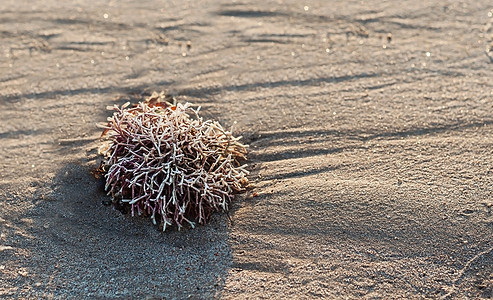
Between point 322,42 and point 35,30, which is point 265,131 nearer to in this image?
point 322,42

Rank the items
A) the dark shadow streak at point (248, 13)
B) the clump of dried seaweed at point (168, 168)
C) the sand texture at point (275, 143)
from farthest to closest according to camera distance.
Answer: the dark shadow streak at point (248, 13) → the clump of dried seaweed at point (168, 168) → the sand texture at point (275, 143)

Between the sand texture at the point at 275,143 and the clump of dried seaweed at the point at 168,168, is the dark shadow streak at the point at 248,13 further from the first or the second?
the clump of dried seaweed at the point at 168,168

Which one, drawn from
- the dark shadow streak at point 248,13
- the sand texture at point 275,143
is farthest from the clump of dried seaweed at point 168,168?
the dark shadow streak at point 248,13

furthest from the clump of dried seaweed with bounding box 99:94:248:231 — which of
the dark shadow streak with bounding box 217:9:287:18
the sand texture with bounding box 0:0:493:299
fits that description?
the dark shadow streak with bounding box 217:9:287:18

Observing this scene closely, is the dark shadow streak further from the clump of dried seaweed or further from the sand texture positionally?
the clump of dried seaweed

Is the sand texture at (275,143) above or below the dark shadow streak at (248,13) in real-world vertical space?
below

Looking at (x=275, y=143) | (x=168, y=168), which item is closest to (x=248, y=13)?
(x=275, y=143)
